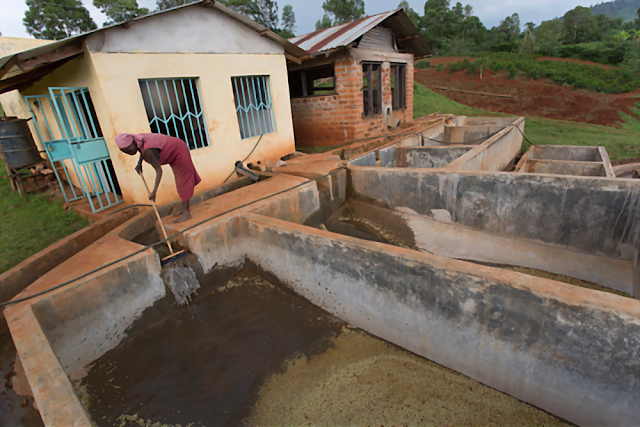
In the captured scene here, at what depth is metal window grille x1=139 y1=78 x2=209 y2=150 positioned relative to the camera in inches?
216

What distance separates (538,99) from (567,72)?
214 inches

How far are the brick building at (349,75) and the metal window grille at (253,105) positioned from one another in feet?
5.84

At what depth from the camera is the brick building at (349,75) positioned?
8.71 m

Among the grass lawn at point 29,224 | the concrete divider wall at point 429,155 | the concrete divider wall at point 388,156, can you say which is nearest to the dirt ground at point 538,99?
the concrete divider wall at point 429,155

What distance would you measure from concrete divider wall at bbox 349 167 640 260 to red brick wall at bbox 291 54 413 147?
11.3ft

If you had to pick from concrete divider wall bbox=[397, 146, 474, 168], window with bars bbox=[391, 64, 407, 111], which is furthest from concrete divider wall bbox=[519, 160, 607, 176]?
window with bars bbox=[391, 64, 407, 111]

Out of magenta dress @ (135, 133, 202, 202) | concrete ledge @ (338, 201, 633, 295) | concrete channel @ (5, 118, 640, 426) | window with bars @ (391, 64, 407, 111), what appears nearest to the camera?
concrete channel @ (5, 118, 640, 426)

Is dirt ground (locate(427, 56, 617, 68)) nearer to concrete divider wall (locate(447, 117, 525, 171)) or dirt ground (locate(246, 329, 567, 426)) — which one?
concrete divider wall (locate(447, 117, 525, 171))

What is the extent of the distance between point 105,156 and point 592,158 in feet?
36.0

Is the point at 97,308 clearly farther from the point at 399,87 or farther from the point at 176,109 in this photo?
the point at 399,87

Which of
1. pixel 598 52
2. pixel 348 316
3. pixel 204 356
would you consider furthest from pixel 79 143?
pixel 598 52

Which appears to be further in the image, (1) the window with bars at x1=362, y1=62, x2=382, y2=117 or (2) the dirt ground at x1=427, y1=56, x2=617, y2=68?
(2) the dirt ground at x1=427, y1=56, x2=617, y2=68

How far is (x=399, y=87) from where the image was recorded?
11.7 meters

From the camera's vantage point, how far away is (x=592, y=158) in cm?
875
